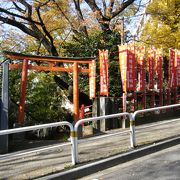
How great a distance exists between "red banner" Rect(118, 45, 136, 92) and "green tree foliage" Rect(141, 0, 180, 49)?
7.84 meters

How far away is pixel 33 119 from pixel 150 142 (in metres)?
7.19

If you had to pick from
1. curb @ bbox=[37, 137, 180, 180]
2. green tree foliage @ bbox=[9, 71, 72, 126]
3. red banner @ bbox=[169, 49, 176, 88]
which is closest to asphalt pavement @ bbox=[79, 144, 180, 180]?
curb @ bbox=[37, 137, 180, 180]

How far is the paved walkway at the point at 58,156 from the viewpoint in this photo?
21.4 feet

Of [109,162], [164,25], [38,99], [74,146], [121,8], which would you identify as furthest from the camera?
[164,25]

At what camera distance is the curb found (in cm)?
631

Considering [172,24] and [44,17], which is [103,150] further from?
[172,24]

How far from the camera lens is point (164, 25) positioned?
68.5 feet

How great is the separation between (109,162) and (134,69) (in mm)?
6664

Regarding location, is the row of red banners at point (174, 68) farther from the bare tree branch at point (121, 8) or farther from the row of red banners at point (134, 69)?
the bare tree branch at point (121, 8)

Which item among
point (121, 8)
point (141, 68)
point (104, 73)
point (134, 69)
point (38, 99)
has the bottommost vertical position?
point (38, 99)

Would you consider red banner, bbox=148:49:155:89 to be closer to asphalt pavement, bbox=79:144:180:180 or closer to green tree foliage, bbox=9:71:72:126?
green tree foliage, bbox=9:71:72:126

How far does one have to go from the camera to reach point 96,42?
1755cm

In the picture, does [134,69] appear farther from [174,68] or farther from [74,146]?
[74,146]

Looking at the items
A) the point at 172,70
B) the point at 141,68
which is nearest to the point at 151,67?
the point at 141,68
